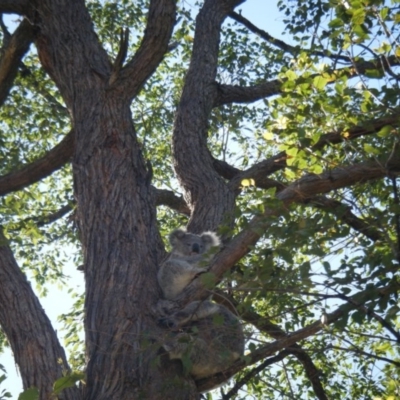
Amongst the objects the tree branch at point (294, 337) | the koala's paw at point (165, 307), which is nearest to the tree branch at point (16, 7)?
the koala's paw at point (165, 307)

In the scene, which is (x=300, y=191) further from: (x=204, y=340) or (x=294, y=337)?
(x=204, y=340)

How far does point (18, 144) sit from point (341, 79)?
567cm

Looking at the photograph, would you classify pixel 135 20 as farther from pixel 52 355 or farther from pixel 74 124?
pixel 52 355

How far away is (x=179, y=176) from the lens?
6.24 meters

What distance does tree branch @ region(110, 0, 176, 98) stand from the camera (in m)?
5.89

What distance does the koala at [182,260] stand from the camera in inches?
212

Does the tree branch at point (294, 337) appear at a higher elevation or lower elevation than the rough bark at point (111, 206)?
lower

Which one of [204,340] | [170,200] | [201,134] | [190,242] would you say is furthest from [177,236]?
[204,340]

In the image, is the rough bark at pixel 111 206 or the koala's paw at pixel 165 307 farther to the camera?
the koala's paw at pixel 165 307

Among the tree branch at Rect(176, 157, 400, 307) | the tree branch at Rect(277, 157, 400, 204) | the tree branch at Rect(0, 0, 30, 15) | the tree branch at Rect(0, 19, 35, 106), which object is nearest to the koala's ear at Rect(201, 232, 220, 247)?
the tree branch at Rect(176, 157, 400, 307)

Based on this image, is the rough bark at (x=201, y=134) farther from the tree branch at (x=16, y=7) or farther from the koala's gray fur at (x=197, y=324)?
the tree branch at (x=16, y=7)

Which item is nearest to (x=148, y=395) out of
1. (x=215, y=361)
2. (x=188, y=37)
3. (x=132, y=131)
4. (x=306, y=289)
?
(x=215, y=361)

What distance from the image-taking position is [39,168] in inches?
245

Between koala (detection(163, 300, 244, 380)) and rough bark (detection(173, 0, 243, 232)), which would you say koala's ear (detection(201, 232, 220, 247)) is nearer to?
rough bark (detection(173, 0, 243, 232))
